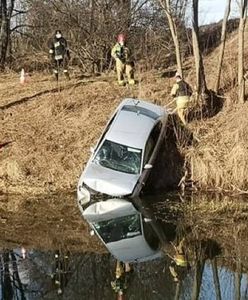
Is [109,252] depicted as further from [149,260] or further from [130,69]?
[130,69]

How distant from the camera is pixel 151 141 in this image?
18750 millimetres

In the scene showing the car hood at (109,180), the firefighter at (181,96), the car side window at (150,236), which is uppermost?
the firefighter at (181,96)

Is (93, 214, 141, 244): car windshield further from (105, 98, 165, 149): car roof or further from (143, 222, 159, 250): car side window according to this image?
(105, 98, 165, 149): car roof

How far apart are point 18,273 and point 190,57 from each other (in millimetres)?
19021

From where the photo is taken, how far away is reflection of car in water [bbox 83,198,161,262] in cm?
1380

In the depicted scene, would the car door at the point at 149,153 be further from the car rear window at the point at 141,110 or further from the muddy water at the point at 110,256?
the muddy water at the point at 110,256

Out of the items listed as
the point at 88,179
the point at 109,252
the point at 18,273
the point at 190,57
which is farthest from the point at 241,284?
the point at 190,57

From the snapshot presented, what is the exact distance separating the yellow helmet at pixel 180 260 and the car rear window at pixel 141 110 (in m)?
6.10

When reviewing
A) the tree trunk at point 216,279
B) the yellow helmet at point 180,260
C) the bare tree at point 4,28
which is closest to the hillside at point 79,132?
the yellow helmet at point 180,260

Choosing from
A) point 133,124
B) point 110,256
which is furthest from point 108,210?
point 110,256

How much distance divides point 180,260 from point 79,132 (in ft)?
28.6

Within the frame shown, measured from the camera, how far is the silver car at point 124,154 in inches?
677

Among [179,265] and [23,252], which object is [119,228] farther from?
[179,265]

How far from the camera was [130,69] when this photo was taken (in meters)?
23.9
